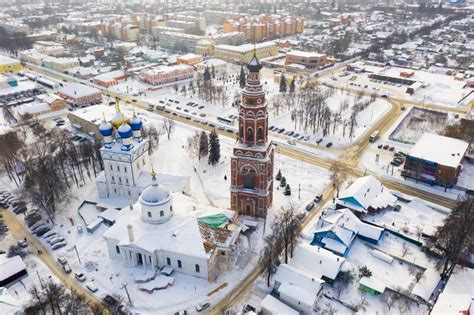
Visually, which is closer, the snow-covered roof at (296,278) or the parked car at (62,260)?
the snow-covered roof at (296,278)

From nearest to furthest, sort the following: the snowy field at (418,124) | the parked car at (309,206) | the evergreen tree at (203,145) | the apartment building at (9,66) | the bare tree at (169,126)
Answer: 1. the parked car at (309,206)
2. the evergreen tree at (203,145)
3. the snowy field at (418,124)
4. the bare tree at (169,126)
5. the apartment building at (9,66)

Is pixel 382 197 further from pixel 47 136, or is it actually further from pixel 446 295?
pixel 47 136

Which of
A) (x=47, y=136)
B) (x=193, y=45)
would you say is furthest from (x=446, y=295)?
(x=193, y=45)

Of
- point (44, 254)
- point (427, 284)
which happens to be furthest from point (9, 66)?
point (427, 284)

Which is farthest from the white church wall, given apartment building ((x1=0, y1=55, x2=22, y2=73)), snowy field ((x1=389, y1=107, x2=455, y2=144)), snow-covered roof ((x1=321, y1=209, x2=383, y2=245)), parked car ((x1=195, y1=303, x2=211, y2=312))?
apartment building ((x1=0, y1=55, x2=22, y2=73))

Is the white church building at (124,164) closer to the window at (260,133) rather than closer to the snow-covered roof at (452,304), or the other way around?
the window at (260,133)

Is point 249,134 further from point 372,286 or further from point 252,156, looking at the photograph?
point 372,286

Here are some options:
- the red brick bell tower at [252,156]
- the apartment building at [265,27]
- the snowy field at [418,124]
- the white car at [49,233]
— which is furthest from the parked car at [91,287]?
the apartment building at [265,27]
